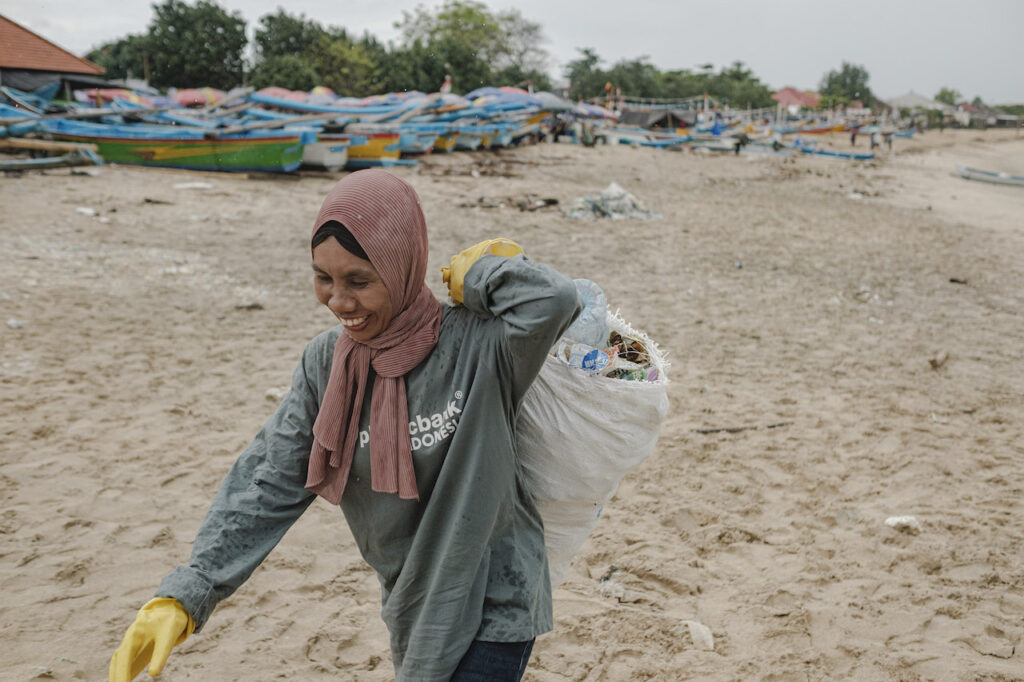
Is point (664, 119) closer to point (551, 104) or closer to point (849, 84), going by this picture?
point (551, 104)

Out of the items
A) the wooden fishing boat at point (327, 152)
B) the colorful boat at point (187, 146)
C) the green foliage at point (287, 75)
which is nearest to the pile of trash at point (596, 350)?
the colorful boat at point (187, 146)

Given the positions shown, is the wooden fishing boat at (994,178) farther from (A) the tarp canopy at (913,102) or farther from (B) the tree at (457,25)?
(A) the tarp canopy at (913,102)

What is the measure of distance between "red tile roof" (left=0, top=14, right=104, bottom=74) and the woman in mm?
→ 24470

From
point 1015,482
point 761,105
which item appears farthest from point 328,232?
point 761,105

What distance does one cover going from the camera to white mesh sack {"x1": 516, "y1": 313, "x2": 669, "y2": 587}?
148 cm

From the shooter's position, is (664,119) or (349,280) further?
(664,119)

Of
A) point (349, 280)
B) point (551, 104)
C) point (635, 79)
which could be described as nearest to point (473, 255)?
point (349, 280)

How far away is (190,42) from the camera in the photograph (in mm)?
29281

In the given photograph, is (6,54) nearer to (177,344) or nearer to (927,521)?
(177,344)

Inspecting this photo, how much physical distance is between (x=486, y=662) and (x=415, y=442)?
1.47 feet

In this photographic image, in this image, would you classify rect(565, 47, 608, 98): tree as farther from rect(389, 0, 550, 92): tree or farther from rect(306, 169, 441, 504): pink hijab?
rect(306, 169, 441, 504): pink hijab

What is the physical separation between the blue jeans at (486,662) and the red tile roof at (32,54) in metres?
24.8

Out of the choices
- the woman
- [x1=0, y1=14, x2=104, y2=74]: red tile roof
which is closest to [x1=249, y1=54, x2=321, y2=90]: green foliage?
[x1=0, y1=14, x2=104, y2=74]: red tile roof

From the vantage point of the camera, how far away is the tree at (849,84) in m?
74.4
